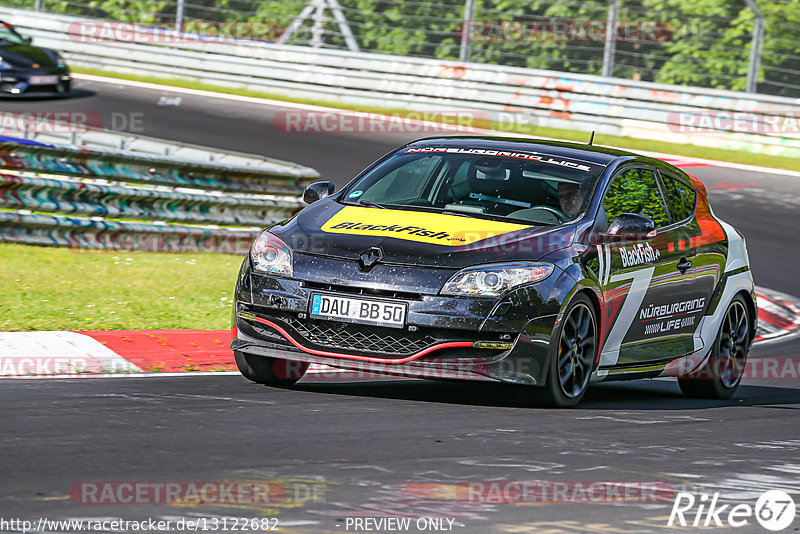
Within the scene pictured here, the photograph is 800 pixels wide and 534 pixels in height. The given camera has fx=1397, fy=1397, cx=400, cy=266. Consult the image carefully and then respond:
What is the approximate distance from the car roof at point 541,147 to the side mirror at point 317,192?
0.77 m

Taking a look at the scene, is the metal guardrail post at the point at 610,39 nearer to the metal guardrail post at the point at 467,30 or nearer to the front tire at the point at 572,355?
the metal guardrail post at the point at 467,30

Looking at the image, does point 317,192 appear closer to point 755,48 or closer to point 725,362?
point 725,362

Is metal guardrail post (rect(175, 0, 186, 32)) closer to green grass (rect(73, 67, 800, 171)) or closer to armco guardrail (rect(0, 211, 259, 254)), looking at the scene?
green grass (rect(73, 67, 800, 171))

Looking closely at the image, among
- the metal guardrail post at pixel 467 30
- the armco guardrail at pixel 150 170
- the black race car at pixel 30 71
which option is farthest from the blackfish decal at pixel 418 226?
the metal guardrail post at pixel 467 30

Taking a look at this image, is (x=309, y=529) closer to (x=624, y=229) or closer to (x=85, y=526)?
(x=85, y=526)

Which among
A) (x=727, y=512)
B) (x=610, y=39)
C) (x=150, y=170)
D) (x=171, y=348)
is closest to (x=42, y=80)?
(x=610, y=39)

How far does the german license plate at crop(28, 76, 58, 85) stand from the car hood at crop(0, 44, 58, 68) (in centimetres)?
20

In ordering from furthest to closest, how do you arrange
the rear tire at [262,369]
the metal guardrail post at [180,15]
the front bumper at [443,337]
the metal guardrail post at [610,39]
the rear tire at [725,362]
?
the metal guardrail post at [180,15], the metal guardrail post at [610,39], the rear tire at [725,362], the rear tire at [262,369], the front bumper at [443,337]

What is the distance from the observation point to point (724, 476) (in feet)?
20.5

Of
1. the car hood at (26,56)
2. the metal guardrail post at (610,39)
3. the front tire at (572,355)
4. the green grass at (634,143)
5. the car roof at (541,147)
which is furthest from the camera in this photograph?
the metal guardrail post at (610,39)

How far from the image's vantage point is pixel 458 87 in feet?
80.7

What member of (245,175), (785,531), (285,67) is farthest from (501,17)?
(785,531)

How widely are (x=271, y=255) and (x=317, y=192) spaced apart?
3.21 feet

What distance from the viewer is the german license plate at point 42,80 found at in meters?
22.7
